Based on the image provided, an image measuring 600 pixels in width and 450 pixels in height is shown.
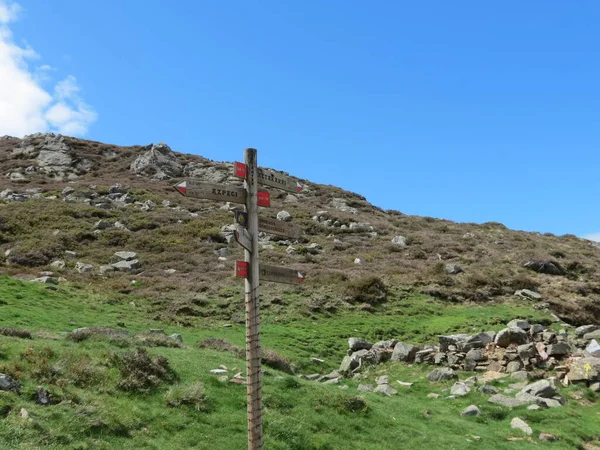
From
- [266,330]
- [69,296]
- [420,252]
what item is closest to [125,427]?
[266,330]

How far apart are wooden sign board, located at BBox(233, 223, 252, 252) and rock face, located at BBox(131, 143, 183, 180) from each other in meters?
68.9

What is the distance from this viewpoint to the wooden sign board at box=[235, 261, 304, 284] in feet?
27.1

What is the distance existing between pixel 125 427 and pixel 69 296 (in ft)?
62.5

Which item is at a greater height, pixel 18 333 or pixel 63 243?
pixel 63 243

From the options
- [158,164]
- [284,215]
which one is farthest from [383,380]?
[158,164]

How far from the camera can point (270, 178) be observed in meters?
9.41

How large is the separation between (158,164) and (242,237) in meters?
73.6

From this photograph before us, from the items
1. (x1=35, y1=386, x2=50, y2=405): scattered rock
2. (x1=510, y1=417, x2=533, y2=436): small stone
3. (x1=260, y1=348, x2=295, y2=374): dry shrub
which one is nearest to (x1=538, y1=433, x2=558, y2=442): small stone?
(x1=510, y1=417, x2=533, y2=436): small stone

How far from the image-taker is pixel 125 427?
37.1ft

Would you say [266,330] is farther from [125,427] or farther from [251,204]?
[251,204]

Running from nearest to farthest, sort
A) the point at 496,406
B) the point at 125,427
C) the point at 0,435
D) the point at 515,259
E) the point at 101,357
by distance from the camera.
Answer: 1. the point at 0,435
2. the point at 125,427
3. the point at 101,357
4. the point at 496,406
5. the point at 515,259

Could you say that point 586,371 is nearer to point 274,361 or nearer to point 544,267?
point 274,361

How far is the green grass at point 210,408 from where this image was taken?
1101cm

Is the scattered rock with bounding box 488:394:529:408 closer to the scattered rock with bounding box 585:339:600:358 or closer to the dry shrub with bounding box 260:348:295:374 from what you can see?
the scattered rock with bounding box 585:339:600:358
